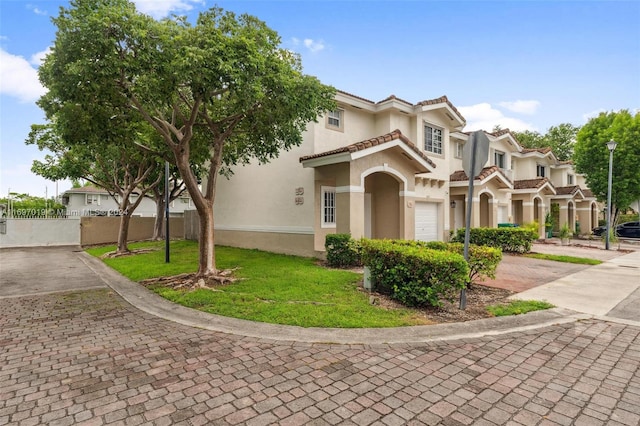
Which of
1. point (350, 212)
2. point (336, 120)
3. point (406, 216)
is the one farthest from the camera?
point (336, 120)

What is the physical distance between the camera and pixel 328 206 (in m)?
13.7

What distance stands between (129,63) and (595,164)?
31.4 meters

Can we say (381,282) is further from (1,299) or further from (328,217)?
(1,299)

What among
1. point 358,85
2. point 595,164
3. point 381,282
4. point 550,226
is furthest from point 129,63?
point 595,164

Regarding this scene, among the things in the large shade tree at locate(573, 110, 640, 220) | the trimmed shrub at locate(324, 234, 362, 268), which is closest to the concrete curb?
the trimmed shrub at locate(324, 234, 362, 268)

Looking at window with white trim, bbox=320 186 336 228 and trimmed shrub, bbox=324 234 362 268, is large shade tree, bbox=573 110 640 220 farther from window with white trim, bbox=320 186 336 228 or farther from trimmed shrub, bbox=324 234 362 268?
trimmed shrub, bbox=324 234 362 268

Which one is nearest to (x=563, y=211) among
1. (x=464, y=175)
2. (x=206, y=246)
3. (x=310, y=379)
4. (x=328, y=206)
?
(x=464, y=175)

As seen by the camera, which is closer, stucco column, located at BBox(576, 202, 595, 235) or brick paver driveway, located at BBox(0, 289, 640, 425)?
brick paver driveway, located at BBox(0, 289, 640, 425)

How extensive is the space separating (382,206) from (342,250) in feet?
15.2

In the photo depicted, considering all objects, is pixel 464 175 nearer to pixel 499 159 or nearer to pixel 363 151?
pixel 499 159

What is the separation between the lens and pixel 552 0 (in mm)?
10344

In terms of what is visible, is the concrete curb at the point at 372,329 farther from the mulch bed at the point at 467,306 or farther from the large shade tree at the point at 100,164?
the large shade tree at the point at 100,164

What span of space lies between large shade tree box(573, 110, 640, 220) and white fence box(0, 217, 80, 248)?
128ft

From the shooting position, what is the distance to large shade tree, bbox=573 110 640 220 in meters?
23.9
